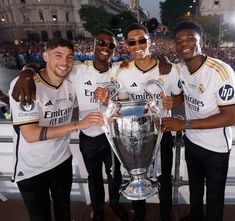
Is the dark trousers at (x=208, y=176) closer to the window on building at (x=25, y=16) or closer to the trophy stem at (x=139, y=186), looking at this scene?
the trophy stem at (x=139, y=186)

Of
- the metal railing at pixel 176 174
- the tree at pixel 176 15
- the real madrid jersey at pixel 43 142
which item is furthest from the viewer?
the tree at pixel 176 15

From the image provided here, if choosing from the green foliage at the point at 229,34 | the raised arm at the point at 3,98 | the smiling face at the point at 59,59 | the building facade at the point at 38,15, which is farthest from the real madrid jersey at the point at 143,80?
the building facade at the point at 38,15

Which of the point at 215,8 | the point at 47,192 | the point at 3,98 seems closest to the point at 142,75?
the point at 47,192

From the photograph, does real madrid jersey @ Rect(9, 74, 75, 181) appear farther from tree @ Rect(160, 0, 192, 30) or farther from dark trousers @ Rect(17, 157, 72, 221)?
tree @ Rect(160, 0, 192, 30)

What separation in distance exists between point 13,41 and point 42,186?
2628mm

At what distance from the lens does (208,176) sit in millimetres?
1371

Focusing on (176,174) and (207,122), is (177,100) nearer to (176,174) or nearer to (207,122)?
(207,122)

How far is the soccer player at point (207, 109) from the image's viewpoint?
46.4 inches

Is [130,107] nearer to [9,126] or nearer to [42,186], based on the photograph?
[42,186]

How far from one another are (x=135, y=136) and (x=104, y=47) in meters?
0.78

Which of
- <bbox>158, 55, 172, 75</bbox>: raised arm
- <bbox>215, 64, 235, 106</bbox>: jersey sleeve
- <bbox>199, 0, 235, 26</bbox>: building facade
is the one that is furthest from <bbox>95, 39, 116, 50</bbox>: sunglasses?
<bbox>199, 0, 235, 26</bbox>: building facade

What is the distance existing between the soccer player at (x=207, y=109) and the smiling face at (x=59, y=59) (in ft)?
1.72

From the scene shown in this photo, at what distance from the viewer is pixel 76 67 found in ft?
5.08

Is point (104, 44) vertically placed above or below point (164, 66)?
above
